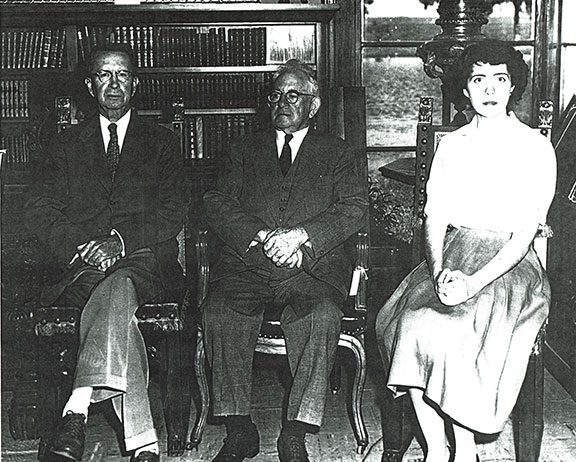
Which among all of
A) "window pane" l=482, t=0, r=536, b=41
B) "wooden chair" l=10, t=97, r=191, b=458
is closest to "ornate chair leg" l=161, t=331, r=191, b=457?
"wooden chair" l=10, t=97, r=191, b=458

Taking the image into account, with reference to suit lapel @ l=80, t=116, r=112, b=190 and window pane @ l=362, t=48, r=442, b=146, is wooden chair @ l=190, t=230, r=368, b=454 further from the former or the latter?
window pane @ l=362, t=48, r=442, b=146

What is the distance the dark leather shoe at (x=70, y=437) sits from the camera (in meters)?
2.89

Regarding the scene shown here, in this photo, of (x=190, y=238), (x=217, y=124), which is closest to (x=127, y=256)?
(x=190, y=238)

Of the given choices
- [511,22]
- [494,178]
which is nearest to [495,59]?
[494,178]

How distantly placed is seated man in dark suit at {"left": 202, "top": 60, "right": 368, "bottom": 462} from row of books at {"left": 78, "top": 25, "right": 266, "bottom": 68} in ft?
5.79

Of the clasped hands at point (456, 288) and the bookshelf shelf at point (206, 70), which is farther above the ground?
the bookshelf shelf at point (206, 70)

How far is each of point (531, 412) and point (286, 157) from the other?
1.40m

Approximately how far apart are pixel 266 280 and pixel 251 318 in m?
0.26

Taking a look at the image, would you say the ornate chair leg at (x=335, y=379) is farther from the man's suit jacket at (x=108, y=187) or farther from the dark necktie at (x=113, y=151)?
the dark necktie at (x=113, y=151)

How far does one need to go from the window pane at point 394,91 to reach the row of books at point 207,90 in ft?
2.25

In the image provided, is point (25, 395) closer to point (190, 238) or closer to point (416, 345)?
point (190, 238)

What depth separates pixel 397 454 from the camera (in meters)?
3.13

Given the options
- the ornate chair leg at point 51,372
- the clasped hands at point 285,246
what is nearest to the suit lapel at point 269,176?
the clasped hands at point 285,246

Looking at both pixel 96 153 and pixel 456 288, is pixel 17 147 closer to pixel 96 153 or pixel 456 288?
pixel 96 153
